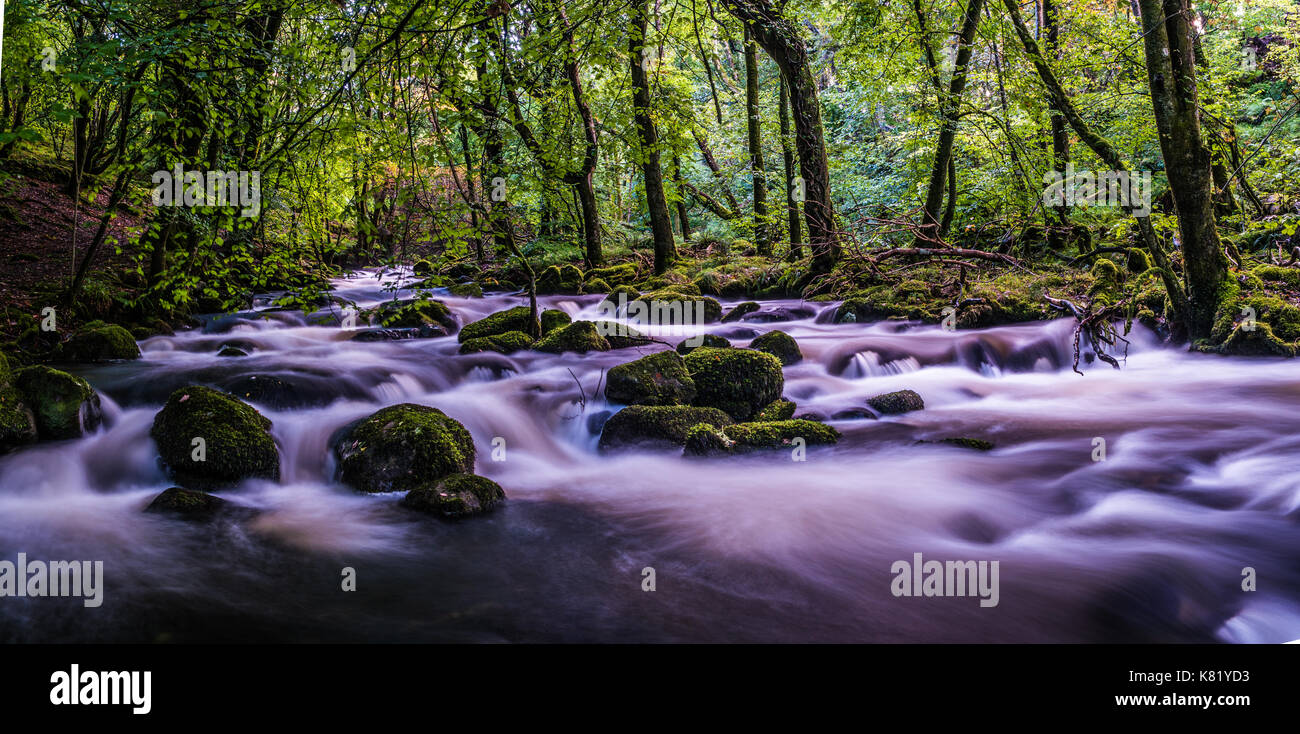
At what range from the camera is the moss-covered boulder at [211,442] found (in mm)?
5207

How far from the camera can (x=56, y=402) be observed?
576 cm

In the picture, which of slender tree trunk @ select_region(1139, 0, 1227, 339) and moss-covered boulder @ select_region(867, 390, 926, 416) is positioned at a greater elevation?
slender tree trunk @ select_region(1139, 0, 1227, 339)

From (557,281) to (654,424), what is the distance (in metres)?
9.27

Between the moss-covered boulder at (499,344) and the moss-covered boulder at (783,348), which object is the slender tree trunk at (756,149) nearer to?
the moss-covered boulder at (783,348)

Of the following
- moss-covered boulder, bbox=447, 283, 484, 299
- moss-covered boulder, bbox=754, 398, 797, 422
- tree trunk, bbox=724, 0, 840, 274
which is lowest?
moss-covered boulder, bbox=754, 398, 797, 422

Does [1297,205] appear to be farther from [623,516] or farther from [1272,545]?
[623,516]

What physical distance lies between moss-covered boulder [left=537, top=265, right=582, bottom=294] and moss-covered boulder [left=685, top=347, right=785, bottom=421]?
8.25m

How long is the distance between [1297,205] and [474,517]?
40.2 feet

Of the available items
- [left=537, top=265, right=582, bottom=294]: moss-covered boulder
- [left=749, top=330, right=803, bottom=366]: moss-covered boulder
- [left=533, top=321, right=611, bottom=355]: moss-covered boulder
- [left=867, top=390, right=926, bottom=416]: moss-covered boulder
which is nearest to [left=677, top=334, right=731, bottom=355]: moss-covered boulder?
[left=749, top=330, right=803, bottom=366]: moss-covered boulder

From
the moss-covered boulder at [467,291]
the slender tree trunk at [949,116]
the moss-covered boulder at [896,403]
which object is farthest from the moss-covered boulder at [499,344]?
the slender tree trunk at [949,116]

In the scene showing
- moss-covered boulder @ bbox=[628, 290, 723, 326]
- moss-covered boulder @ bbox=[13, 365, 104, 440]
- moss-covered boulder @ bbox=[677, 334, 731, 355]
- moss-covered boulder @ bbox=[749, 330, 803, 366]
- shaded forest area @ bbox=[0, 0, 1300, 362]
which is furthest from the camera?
moss-covered boulder @ bbox=[628, 290, 723, 326]

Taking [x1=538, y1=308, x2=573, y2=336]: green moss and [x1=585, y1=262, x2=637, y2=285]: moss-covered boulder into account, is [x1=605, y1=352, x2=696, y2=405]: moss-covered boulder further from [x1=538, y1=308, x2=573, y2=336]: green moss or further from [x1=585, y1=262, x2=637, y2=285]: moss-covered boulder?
[x1=585, y1=262, x2=637, y2=285]: moss-covered boulder

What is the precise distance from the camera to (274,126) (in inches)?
154

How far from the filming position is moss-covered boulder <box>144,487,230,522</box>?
183 inches
